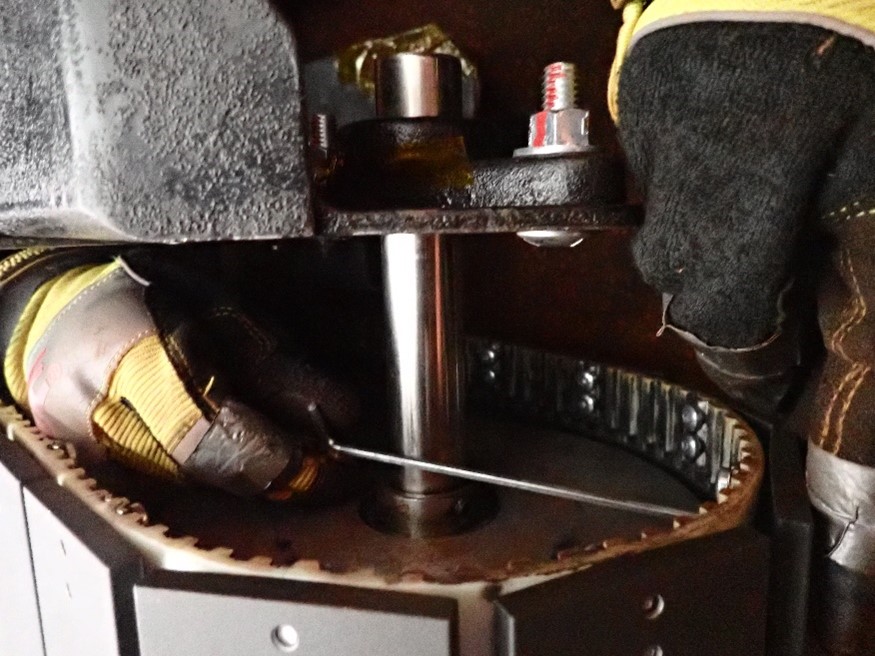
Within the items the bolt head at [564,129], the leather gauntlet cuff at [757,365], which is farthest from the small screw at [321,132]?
the leather gauntlet cuff at [757,365]

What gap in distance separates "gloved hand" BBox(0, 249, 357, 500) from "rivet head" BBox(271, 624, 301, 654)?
7.9 inches

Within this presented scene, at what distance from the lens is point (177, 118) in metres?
0.43

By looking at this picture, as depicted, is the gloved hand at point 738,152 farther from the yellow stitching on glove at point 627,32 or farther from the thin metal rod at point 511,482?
the thin metal rod at point 511,482

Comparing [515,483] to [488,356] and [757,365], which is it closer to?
[757,365]

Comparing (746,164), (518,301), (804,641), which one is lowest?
(804,641)

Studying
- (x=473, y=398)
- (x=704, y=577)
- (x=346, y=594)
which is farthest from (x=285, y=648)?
(x=473, y=398)

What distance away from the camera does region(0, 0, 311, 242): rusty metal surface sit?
419 millimetres

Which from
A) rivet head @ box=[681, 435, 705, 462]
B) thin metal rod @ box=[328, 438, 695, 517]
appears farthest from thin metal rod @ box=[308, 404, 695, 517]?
rivet head @ box=[681, 435, 705, 462]

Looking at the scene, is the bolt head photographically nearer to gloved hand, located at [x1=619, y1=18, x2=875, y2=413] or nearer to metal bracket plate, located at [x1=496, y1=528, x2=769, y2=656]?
gloved hand, located at [x1=619, y1=18, x2=875, y2=413]

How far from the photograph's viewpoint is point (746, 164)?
1.41 feet

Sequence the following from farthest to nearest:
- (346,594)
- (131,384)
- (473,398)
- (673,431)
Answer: (473,398) < (673,431) < (131,384) < (346,594)

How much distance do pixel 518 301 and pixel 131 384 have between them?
20.1 inches

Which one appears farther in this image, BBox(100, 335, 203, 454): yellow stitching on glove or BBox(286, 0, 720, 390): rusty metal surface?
BBox(286, 0, 720, 390): rusty metal surface

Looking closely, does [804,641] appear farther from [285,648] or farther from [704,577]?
[285,648]
